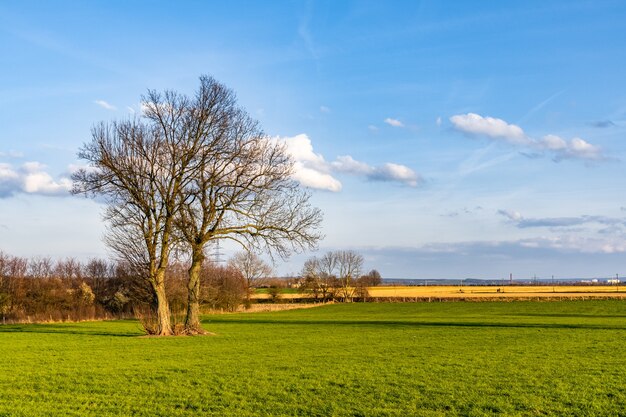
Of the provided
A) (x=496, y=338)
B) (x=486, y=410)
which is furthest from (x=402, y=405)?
(x=496, y=338)

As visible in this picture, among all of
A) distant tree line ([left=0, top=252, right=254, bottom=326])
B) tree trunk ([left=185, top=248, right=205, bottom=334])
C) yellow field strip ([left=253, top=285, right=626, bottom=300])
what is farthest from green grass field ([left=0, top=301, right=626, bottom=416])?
yellow field strip ([left=253, top=285, right=626, bottom=300])

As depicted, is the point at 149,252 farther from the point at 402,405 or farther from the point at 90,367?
the point at 402,405

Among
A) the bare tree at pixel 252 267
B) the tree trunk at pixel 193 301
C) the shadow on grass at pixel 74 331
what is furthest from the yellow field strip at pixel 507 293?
the tree trunk at pixel 193 301

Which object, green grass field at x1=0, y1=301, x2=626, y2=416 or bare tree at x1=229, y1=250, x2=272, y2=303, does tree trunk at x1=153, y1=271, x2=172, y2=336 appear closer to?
green grass field at x1=0, y1=301, x2=626, y2=416

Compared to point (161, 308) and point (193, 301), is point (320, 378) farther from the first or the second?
point (193, 301)

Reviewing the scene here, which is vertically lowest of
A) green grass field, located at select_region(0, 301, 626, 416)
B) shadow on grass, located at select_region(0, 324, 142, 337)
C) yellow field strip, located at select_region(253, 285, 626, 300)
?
yellow field strip, located at select_region(253, 285, 626, 300)

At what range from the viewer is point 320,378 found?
1770 centimetres

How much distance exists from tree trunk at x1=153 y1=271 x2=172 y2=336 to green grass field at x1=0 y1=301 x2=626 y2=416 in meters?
5.17

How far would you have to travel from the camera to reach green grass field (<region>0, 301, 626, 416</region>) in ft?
44.5

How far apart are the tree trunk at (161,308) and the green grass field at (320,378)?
517 centimetres

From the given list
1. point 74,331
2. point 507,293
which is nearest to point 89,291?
point 74,331

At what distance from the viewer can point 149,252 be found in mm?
35250

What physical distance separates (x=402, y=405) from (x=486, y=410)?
1.85 m

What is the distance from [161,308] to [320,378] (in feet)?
68.3
